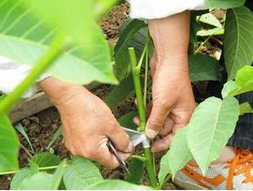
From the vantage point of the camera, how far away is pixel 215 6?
107 cm

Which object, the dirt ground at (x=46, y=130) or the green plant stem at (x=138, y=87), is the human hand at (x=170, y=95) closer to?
the green plant stem at (x=138, y=87)

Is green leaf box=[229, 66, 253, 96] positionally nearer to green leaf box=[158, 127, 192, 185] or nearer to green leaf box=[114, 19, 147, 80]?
green leaf box=[158, 127, 192, 185]

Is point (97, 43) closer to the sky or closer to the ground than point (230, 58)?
closer to the sky

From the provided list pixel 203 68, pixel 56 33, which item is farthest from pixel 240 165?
pixel 56 33

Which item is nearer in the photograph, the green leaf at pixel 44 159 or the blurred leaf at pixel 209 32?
→ the green leaf at pixel 44 159

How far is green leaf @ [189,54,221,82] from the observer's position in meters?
1.39

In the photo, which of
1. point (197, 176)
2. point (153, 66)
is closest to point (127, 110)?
point (197, 176)

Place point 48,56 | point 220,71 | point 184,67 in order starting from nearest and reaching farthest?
1. point 48,56
2. point 184,67
3. point 220,71

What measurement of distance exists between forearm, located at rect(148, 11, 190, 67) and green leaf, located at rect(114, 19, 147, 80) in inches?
6.4

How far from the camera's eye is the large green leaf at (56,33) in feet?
0.63

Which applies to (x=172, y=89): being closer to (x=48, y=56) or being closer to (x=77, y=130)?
(x=77, y=130)

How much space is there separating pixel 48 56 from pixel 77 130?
871 millimetres

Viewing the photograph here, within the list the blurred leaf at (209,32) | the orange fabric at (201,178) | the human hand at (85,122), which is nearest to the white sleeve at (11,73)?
the human hand at (85,122)

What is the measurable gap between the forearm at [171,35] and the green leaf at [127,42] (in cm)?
16
